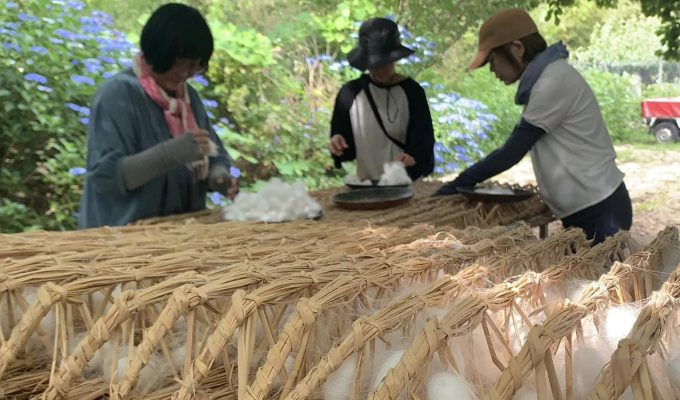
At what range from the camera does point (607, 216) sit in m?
2.20

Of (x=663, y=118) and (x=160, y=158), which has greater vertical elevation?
(x=160, y=158)

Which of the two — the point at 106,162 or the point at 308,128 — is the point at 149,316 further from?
the point at 308,128

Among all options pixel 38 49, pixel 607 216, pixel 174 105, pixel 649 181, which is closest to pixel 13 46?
pixel 38 49

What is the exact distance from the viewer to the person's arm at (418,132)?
2.92 meters

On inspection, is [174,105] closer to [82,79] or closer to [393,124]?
[393,124]

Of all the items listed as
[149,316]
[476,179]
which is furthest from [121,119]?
[476,179]

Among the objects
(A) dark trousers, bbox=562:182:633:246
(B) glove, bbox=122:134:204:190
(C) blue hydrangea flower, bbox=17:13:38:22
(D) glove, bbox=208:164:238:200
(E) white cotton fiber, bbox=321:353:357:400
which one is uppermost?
(C) blue hydrangea flower, bbox=17:13:38:22

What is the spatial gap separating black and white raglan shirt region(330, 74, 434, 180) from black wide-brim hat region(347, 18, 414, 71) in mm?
159

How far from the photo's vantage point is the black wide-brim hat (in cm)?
276

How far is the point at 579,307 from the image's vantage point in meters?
0.77

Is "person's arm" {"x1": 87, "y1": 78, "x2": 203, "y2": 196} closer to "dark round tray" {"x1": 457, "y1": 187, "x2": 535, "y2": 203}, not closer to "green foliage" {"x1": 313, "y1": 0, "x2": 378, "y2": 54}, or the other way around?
"dark round tray" {"x1": 457, "y1": 187, "x2": 535, "y2": 203}

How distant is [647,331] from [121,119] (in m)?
1.63

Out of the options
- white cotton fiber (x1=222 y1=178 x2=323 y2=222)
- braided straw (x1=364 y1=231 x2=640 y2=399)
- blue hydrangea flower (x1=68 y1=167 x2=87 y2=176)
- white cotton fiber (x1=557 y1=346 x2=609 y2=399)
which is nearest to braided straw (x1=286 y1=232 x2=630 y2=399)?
braided straw (x1=364 y1=231 x2=640 y2=399)

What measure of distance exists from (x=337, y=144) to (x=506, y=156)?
0.97 metres
